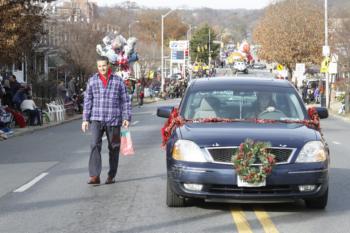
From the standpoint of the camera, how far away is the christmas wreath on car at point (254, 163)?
7.50 metres

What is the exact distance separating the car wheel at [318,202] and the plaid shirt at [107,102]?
10.1 feet

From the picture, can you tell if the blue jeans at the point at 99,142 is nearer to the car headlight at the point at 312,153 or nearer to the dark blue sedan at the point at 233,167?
the dark blue sedan at the point at 233,167

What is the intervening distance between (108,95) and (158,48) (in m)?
97.3

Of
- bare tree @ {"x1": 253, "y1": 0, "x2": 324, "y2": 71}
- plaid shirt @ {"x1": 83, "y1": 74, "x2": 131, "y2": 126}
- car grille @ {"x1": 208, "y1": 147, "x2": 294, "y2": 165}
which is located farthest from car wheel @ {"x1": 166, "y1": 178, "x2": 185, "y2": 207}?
bare tree @ {"x1": 253, "y1": 0, "x2": 324, "y2": 71}

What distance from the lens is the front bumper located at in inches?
299

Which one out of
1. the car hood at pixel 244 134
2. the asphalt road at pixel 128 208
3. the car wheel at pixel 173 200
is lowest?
the asphalt road at pixel 128 208

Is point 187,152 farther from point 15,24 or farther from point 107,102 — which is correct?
point 15,24

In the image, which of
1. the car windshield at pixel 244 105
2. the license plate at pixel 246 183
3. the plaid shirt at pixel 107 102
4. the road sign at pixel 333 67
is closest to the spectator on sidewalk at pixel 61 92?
the road sign at pixel 333 67

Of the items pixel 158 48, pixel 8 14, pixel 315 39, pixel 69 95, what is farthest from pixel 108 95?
pixel 158 48

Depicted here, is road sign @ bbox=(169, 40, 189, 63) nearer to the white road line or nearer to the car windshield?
the white road line

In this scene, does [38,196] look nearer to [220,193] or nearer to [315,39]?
[220,193]

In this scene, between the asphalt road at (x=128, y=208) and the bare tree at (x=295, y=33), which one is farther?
the bare tree at (x=295, y=33)

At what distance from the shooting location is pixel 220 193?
7691 millimetres

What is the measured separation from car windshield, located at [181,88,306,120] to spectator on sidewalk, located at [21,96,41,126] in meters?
16.6
